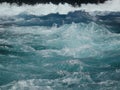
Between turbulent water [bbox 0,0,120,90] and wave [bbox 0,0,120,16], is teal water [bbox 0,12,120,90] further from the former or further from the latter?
wave [bbox 0,0,120,16]

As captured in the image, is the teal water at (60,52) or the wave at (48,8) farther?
the wave at (48,8)

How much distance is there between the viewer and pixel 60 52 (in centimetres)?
1308

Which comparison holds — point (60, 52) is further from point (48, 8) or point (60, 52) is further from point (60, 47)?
point (48, 8)

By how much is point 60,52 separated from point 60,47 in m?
0.53

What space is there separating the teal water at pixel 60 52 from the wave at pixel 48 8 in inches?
27.5

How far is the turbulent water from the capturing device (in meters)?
10.5

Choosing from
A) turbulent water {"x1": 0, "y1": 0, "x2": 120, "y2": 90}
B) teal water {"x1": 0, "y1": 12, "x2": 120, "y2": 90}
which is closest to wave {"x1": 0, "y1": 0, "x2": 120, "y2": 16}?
turbulent water {"x1": 0, "y1": 0, "x2": 120, "y2": 90}

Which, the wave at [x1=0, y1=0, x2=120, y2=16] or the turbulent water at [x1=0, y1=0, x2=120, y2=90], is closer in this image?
the turbulent water at [x1=0, y1=0, x2=120, y2=90]

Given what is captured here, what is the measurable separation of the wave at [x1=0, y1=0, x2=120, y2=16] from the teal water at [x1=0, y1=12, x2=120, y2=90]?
0.70 m

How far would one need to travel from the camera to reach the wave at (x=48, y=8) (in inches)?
728

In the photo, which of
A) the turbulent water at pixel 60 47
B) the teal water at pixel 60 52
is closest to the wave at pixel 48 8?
the turbulent water at pixel 60 47

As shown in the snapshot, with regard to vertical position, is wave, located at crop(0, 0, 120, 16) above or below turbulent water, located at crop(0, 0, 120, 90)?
above

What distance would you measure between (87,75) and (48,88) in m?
1.60

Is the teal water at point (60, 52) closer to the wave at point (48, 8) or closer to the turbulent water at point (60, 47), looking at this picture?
the turbulent water at point (60, 47)
